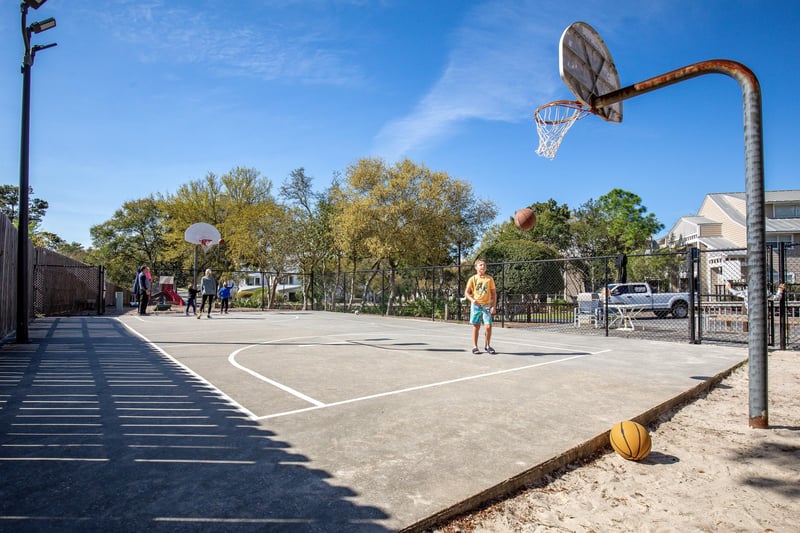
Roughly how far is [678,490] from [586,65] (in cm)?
561

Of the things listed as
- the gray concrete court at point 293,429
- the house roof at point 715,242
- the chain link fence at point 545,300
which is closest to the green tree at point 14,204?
the chain link fence at point 545,300

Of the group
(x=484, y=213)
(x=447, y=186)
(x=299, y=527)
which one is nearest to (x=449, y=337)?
(x=299, y=527)

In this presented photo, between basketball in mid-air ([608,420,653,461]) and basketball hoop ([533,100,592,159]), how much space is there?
16.5ft

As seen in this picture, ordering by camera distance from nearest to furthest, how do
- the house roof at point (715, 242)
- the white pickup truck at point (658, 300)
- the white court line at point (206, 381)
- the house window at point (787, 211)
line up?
1. the white court line at point (206, 381)
2. the white pickup truck at point (658, 300)
3. the house roof at point (715, 242)
4. the house window at point (787, 211)

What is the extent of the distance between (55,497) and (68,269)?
22.8m

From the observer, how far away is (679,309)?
69.4 ft

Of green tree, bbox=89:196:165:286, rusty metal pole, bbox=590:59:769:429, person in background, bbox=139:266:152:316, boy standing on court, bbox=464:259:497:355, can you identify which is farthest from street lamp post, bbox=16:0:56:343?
green tree, bbox=89:196:165:286

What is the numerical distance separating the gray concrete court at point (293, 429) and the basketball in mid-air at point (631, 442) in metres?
0.17

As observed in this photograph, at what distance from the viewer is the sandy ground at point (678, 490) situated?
9.00 ft

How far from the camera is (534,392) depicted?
5.43 metres

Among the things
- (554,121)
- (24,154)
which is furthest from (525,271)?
(24,154)

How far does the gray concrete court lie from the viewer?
2609mm

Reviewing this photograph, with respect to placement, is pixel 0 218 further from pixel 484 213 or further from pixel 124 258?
pixel 124 258

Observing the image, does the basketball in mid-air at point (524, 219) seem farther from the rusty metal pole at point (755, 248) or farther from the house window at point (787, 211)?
the house window at point (787, 211)
